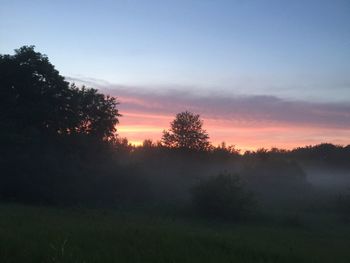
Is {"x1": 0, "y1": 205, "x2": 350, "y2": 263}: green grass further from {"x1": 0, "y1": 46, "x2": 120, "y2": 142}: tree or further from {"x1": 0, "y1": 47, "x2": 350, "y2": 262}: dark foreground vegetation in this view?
{"x1": 0, "y1": 46, "x2": 120, "y2": 142}: tree

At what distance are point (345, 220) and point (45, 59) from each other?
30.5 metres

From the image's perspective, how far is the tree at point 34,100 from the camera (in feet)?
139

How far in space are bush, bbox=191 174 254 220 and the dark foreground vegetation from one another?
0.26 feet

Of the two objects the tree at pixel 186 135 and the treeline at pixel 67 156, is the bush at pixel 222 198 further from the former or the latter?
the tree at pixel 186 135

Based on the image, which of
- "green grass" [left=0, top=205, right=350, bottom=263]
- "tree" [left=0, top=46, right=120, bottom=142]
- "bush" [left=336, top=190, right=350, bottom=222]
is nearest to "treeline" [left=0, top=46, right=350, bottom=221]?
"tree" [left=0, top=46, right=120, bottom=142]

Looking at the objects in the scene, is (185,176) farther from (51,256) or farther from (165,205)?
(51,256)

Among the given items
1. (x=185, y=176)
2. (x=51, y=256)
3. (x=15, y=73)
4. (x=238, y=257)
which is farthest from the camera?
(x=185, y=176)

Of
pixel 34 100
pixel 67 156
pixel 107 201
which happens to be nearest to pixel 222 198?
pixel 107 201

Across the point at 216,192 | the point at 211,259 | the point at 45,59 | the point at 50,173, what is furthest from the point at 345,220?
the point at 45,59

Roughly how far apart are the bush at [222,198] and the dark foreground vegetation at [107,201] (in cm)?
8

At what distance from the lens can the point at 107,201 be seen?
4369 cm

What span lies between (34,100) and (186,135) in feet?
140

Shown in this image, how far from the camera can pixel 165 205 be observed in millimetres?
40312

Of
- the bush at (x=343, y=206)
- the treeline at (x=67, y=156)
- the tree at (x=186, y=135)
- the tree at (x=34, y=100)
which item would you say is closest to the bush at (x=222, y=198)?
the treeline at (x=67, y=156)
